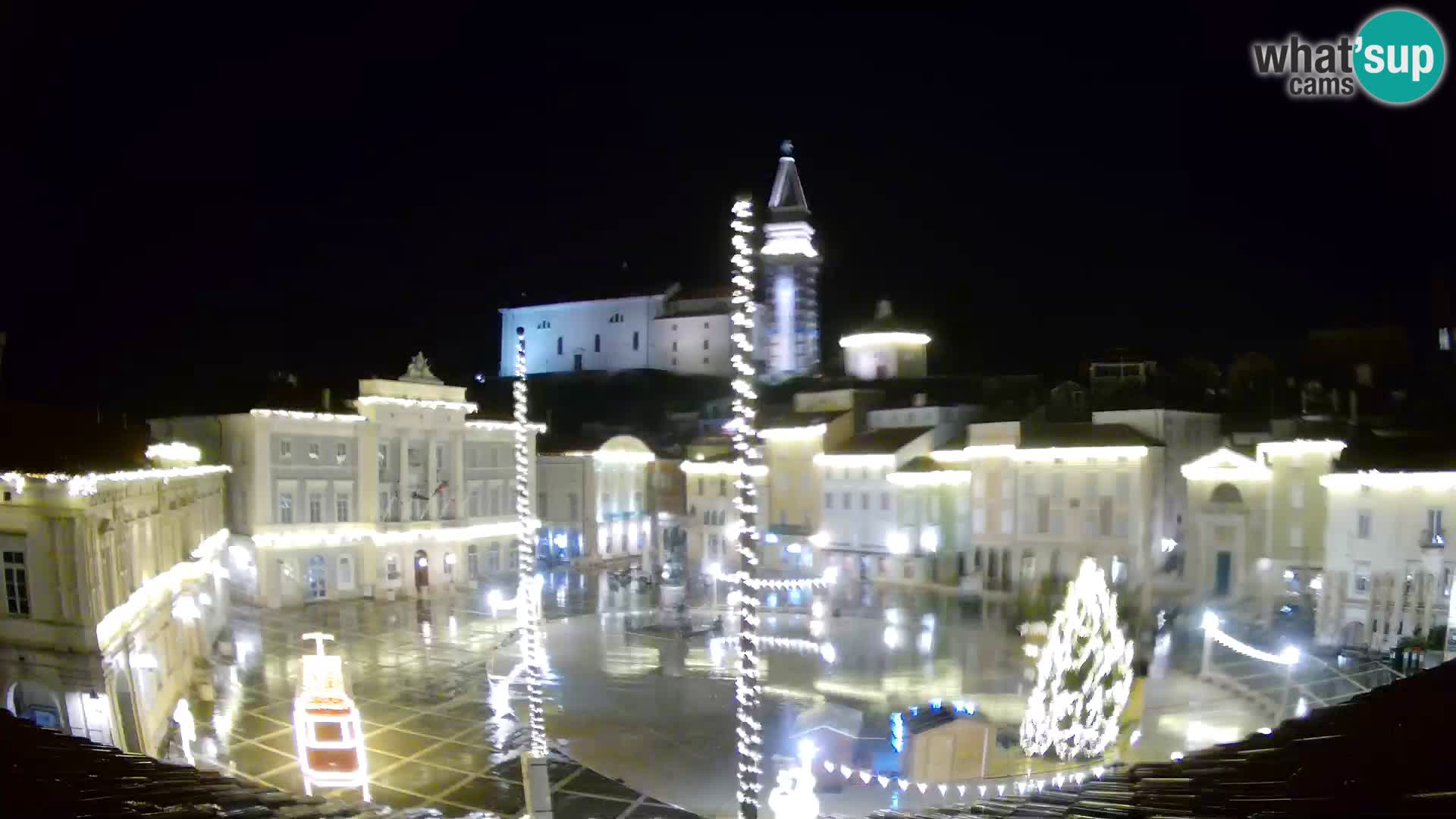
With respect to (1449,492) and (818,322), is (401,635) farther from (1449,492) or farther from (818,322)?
(818,322)

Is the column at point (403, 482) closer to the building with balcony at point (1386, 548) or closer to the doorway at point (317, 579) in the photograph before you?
the doorway at point (317, 579)

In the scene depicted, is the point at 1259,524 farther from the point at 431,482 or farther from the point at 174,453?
the point at 174,453

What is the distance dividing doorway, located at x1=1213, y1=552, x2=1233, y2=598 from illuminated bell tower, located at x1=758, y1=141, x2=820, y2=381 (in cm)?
3406

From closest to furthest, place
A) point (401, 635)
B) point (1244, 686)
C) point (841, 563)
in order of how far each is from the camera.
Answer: point (1244, 686) < point (401, 635) < point (841, 563)

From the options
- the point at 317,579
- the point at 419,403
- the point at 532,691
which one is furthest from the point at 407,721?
the point at 419,403

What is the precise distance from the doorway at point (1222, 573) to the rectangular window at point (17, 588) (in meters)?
32.2

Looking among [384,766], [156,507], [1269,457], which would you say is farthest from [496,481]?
[1269,457]

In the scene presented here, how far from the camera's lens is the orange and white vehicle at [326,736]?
595 inches

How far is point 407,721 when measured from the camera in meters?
19.7

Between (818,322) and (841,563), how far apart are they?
29.5 metres

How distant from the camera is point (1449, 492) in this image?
2464 cm

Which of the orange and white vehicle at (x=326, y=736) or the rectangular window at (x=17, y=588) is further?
the orange and white vehicle at (x=326, y=736)

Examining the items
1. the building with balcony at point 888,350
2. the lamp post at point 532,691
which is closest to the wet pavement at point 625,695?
the lamp post at point 532,691

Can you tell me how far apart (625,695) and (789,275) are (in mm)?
45974
